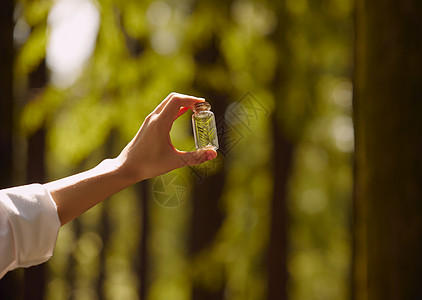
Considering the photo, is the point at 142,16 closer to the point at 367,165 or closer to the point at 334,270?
the point at 367,165

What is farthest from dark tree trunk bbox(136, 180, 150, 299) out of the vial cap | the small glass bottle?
the vial cap

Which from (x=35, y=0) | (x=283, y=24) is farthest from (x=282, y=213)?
(x=35, y=0)

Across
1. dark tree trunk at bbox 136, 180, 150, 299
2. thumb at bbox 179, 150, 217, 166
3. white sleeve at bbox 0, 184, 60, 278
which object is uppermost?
thumb at bbox 179, 150, 217, 166

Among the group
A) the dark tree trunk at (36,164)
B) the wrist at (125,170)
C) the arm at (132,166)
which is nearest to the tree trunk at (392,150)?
the arm at (132,166)

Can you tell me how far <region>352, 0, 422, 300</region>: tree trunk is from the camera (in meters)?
2.00

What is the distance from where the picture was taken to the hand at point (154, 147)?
1.33 metres

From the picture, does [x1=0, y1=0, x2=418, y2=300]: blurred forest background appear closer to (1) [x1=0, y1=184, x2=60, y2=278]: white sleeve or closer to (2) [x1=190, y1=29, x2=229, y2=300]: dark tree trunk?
(2) [x1=190, y1=29, x2=229, y2=300]: dark tree trunk

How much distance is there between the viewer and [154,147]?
1345mm

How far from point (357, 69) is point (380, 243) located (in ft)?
3.11

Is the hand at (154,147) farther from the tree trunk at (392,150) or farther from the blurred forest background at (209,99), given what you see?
the blurred forest background at (209,99)

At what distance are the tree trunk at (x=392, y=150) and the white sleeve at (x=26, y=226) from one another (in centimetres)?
156

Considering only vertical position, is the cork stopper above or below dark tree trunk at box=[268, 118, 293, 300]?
A: above

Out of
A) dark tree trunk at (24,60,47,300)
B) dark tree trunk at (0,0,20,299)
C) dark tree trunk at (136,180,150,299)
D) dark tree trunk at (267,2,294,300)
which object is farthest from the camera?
dark tree trunk at (136,180,150,299)

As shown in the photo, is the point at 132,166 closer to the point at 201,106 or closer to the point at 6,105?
the point at 201,106
